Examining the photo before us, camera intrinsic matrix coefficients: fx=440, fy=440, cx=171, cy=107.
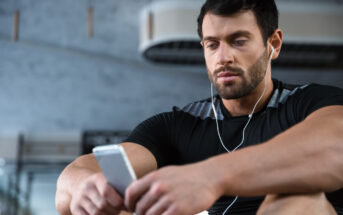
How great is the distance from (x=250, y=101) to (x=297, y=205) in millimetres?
633

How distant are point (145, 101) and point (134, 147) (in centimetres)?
668

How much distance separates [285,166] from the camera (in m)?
0.91

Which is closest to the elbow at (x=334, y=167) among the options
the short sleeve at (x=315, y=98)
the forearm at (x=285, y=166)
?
the forearm at (x=285, y=166)

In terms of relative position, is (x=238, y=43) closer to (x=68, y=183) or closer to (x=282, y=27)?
(x=68, y=183)

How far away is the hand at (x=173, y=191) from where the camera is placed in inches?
32.1

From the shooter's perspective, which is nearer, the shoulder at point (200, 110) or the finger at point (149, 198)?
the finger at point (149, 198)

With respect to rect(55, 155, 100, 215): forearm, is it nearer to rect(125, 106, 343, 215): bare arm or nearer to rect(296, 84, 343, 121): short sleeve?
rect(125, 106, 343, 215): bare arm

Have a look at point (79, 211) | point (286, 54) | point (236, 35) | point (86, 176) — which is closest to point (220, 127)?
point (236, 35)

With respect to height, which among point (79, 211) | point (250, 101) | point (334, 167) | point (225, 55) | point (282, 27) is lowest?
point (79, 211)

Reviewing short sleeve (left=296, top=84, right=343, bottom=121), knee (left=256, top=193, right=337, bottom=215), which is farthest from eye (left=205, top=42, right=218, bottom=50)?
knee (left=256, top=193, right=337, bottom=215)

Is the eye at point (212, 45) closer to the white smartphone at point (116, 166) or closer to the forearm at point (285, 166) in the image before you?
the forearm at point (285, 166)

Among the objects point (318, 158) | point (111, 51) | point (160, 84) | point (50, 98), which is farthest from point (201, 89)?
point (318, 158)

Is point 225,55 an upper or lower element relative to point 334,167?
upper

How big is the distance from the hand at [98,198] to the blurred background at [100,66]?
3966mm
